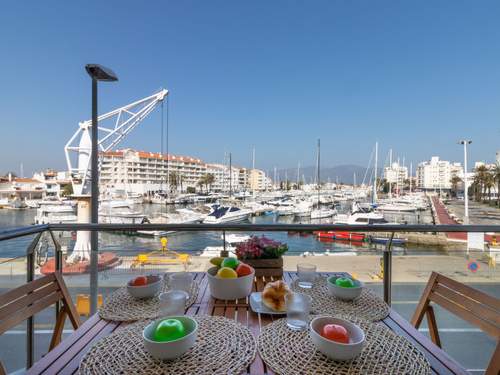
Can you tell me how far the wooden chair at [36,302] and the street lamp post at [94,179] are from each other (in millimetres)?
1173

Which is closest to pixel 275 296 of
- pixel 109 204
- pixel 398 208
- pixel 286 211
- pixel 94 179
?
pixel 94 179

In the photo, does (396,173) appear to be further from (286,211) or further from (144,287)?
(144,287)

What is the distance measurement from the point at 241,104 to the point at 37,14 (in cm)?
1685

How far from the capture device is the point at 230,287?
134cm

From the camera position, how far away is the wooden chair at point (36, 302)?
1096 mm

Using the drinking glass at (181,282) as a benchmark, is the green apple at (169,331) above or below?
above

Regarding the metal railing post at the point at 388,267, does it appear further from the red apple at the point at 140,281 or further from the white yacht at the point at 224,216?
the white yacht at the point at 224,216

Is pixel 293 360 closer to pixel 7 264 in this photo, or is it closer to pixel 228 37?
pixel 7 264

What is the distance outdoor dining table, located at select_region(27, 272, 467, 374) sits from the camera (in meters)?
0.81

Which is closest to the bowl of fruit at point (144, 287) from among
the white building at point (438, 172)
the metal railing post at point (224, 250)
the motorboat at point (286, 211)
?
the metal railing post at point (224, 250)

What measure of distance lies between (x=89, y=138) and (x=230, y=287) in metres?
14.0

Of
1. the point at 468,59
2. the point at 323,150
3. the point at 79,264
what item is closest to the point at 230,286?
the point at 79,264

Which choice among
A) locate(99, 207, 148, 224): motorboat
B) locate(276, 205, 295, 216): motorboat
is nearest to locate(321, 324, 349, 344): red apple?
locate(99, 207, 148, 224): motorboat

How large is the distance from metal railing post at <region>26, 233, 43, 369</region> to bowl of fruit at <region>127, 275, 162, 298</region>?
3.79ft
